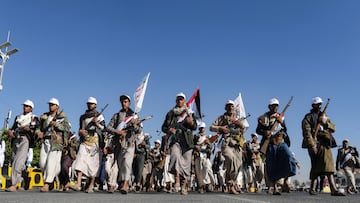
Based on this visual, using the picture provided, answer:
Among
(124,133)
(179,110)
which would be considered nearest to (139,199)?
(124,133)

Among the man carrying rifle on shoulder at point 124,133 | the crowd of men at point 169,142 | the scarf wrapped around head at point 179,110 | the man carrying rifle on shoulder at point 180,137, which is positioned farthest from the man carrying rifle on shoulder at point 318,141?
the man carrying rifle on shoulder at point 124,133

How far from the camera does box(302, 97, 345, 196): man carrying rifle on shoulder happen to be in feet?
28.2

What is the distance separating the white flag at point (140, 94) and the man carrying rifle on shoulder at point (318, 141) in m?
3.71

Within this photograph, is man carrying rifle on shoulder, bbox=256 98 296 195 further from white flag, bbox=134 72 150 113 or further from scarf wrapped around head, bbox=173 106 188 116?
white flag, bbox=134 72 150 113

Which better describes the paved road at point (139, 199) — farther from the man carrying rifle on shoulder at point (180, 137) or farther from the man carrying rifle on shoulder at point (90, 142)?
the man carrying rifle on shoulder at point (90, 142)

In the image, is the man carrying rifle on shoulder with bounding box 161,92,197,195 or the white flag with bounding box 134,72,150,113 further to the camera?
the white flag with bounding box 134,72,150,113

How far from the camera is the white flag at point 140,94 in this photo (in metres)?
9.45

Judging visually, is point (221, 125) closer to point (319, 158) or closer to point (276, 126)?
point (276, 126)

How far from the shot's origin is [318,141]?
881cm

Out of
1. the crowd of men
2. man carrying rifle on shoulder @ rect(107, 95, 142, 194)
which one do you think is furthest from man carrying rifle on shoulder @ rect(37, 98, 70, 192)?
man carrying rifle on shoulder @ rect(107, 95, 142, 194)

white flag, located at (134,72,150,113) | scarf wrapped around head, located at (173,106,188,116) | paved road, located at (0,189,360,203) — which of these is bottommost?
paved road, located at (0,189,360,203)

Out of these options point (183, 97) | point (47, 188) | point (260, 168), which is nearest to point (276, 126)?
point (183, 97)

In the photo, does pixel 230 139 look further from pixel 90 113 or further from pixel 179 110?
pixel 90 113

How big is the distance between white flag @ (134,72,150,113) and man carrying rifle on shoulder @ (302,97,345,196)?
3712 mm
